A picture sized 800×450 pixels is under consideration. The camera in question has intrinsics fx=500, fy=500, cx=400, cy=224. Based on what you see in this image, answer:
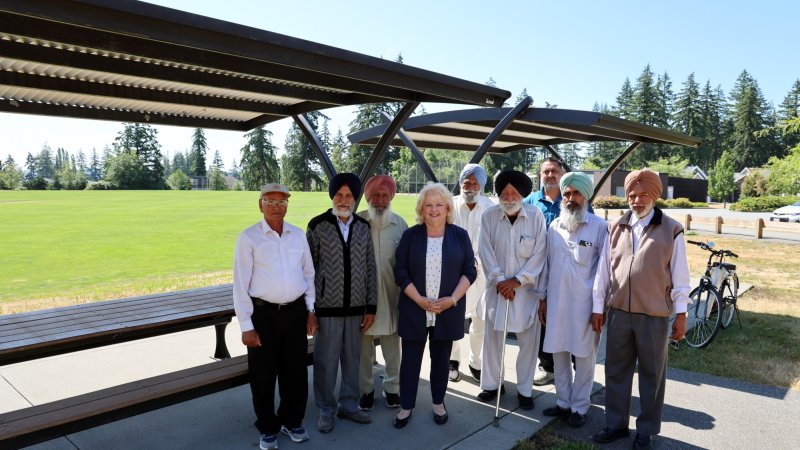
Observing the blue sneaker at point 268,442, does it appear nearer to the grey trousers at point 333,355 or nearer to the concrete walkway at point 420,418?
the concrete walkway at point 420,418

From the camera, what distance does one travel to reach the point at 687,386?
4949mm

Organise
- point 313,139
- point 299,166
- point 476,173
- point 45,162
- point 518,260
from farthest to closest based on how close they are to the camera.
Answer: point 45,162, point 299,166, point 313,139, point 476,173, point 518,260

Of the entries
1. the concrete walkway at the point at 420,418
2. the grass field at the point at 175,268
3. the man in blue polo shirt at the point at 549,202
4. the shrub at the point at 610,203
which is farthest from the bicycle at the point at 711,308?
the shrub at the point at 610,203

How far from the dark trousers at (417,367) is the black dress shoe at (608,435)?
4.00ft

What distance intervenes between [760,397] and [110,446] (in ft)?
18.4

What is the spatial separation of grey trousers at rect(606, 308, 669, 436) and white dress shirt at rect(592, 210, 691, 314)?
143 mm

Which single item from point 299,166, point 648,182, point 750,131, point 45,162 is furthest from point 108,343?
point 45,162

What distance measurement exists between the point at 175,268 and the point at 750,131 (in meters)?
93.8

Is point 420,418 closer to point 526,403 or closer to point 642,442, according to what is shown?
point 526,403

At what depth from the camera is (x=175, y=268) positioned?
14.3m

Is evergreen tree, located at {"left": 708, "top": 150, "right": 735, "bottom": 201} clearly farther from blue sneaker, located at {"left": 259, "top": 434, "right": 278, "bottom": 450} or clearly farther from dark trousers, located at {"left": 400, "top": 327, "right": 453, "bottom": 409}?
blue sneaker, located at {"left": 259, "top": 434, "right": 278, "bottom": 450}

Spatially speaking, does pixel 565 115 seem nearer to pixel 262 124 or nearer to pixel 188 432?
pixel 262 124

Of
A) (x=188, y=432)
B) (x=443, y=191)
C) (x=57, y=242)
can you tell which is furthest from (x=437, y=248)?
(x=57, y=242)

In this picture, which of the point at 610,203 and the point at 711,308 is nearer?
the point at 711,308
